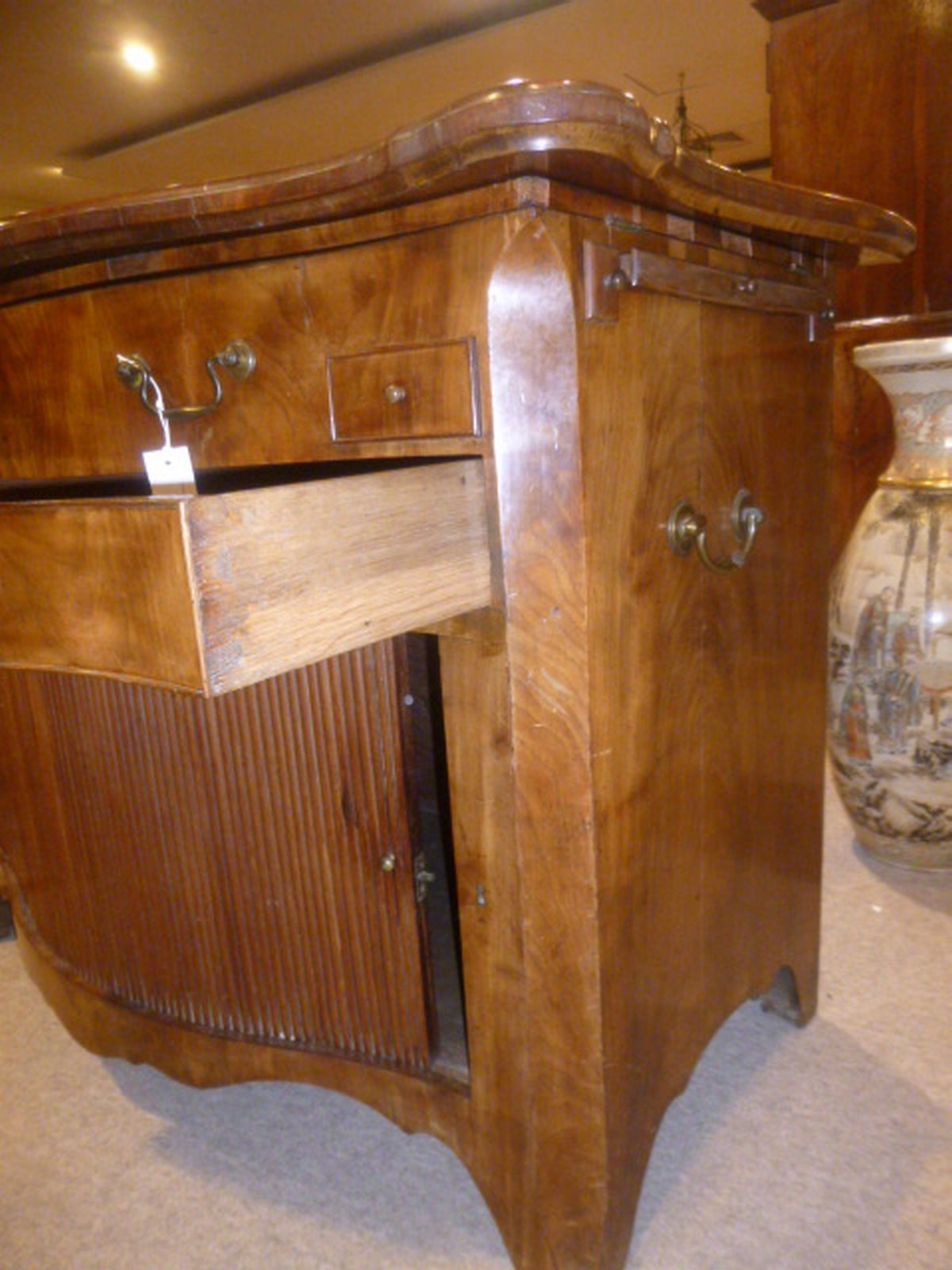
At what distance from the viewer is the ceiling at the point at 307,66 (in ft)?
11.2

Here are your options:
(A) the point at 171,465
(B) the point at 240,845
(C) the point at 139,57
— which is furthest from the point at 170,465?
(C) the point at 139,57

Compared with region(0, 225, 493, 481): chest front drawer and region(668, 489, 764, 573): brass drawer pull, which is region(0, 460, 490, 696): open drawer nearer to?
region(0, 225, 493, 481): chest front drawer

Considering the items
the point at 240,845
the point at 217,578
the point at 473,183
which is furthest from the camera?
the point at 240,845

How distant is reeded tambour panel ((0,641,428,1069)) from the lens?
0.72 metres

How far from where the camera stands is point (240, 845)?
788 millimetres

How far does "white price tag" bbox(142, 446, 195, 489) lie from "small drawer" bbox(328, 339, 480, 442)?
11cm

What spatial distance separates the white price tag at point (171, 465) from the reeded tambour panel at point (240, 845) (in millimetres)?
189

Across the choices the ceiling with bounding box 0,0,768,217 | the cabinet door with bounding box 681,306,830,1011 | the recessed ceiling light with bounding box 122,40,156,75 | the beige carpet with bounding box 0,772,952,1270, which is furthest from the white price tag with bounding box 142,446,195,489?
the recessed ceiling light with bounding box 122,40,156,75

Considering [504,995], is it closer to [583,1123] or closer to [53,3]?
[583,1123]

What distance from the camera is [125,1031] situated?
0.92m

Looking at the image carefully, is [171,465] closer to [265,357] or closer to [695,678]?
[265,357]

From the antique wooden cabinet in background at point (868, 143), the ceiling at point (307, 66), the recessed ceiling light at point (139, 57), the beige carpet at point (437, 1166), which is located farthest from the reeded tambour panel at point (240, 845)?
the recessed ceiling light at point (139, 57)

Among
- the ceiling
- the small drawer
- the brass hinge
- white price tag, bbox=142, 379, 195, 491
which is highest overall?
the ceiling

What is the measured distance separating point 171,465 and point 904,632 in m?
1.03
